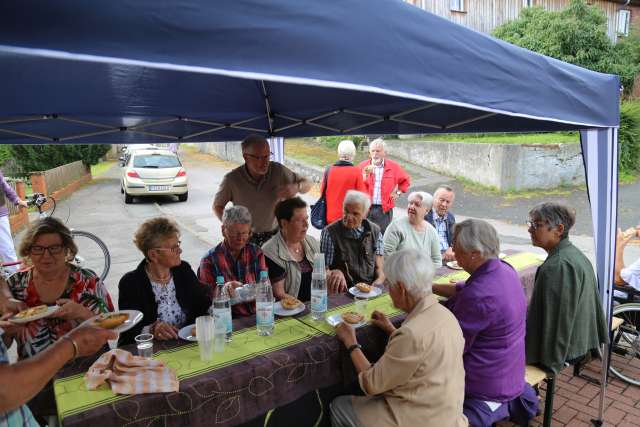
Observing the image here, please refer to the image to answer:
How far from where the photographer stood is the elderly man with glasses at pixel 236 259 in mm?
2977

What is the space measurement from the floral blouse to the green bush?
1518 cm

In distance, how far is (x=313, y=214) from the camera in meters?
5.80

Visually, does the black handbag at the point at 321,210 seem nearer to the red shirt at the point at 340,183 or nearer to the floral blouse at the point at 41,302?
the red shirt at the point at 340,183

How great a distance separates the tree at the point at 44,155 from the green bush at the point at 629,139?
18.3m

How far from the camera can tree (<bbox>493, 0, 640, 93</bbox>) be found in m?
15.6

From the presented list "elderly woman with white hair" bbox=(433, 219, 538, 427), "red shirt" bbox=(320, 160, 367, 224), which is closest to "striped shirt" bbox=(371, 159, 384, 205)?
"red shirt" bbox=(320, 160, 367, 224)

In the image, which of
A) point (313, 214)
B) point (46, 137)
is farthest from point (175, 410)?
point (313, 214)

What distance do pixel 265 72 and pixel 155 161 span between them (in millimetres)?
12337

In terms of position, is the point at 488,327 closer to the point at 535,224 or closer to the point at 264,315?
the point at 535,224

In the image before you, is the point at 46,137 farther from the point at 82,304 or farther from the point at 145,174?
the point at 145,174

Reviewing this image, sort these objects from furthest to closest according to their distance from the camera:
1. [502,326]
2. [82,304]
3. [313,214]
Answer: [313,214] < [82,304] < [502,326]

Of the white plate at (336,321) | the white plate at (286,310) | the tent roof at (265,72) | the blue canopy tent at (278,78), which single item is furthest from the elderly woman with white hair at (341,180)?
the white plate at (336,321)

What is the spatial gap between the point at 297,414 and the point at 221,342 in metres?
0.61

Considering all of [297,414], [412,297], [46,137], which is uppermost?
[46,137]
